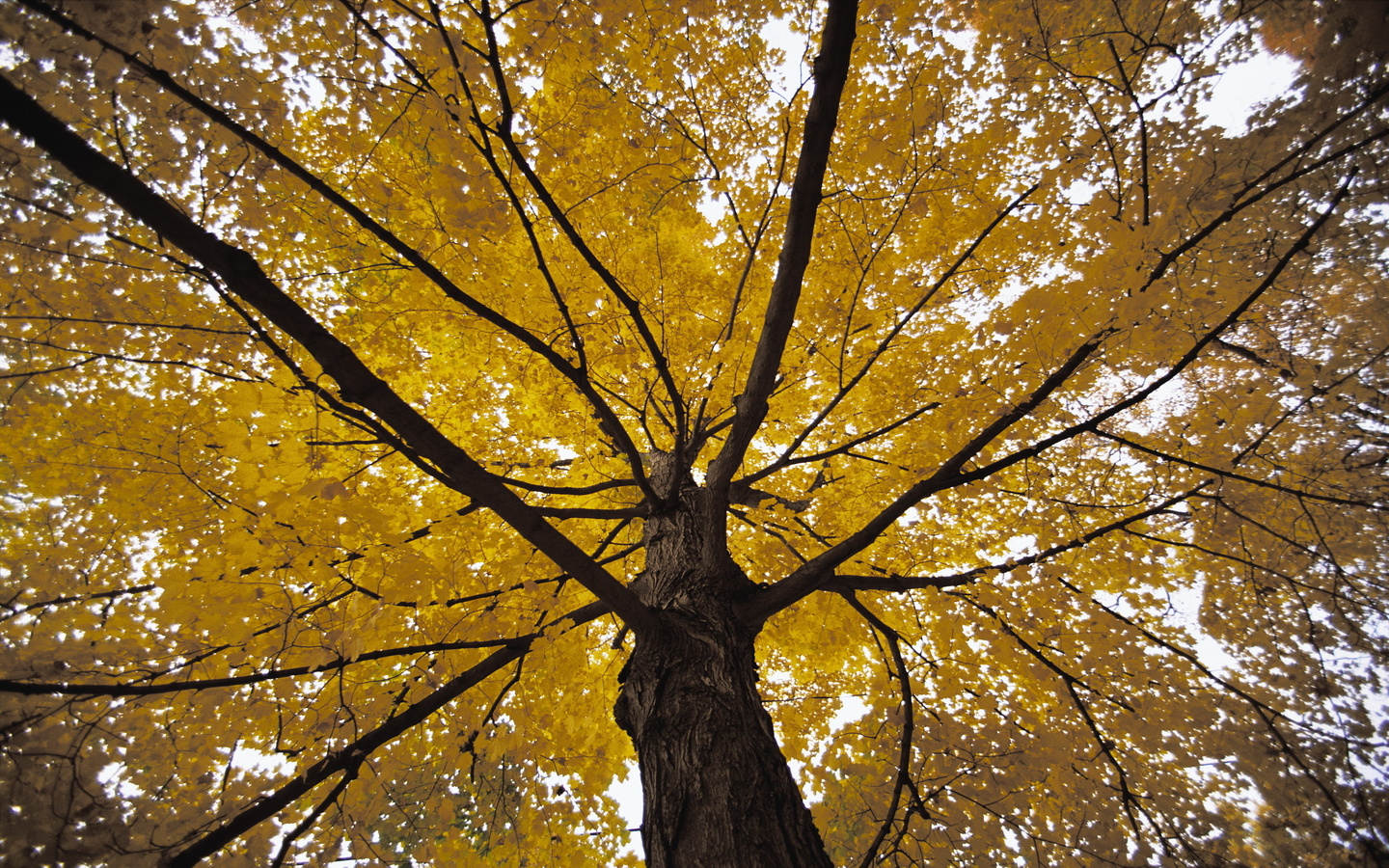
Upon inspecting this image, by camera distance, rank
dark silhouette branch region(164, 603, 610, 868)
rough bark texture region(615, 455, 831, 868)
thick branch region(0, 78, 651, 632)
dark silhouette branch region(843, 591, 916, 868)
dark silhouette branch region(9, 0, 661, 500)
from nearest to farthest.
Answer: thick branch region(0, 78, 651, 632) < dark silhouette branch region(9, 0, 661, 500) < dark silhouette branch region(164, 603, 610, 868) < rough bark texture region(615, 455, 831, 868) < dark silhouette branch region(843, 591, 916, 868)

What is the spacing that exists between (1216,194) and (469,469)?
9.08 feet

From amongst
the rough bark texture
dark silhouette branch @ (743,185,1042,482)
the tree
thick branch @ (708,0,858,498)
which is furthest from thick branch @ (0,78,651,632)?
dark silhouette branch @ (743,185,1042,482)

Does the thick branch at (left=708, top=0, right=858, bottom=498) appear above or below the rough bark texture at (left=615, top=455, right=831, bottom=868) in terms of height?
above

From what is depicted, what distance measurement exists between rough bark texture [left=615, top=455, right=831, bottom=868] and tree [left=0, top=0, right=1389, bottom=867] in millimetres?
20

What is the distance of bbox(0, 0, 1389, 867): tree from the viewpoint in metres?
1.58

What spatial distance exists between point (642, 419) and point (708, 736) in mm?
2074

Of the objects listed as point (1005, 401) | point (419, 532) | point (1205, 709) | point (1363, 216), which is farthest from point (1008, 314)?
point (419, 532)

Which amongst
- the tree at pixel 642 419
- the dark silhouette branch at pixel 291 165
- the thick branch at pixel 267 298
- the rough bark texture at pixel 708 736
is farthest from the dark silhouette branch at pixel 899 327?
the thick branch at pixel 267 298

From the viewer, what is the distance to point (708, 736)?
1.93m

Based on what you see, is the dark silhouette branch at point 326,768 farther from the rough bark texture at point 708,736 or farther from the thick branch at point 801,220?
the thick branch at point 801,220

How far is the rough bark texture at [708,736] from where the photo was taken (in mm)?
1637

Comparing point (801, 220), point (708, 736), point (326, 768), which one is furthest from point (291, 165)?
point (708, 736)

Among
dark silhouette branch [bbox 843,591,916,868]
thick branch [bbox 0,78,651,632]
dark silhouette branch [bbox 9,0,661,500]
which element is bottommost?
dark silhouette branch [bbox 843,591,916,868]

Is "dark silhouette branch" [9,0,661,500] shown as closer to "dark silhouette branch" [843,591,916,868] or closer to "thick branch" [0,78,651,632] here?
"thick branch" [0,78,651,632]
